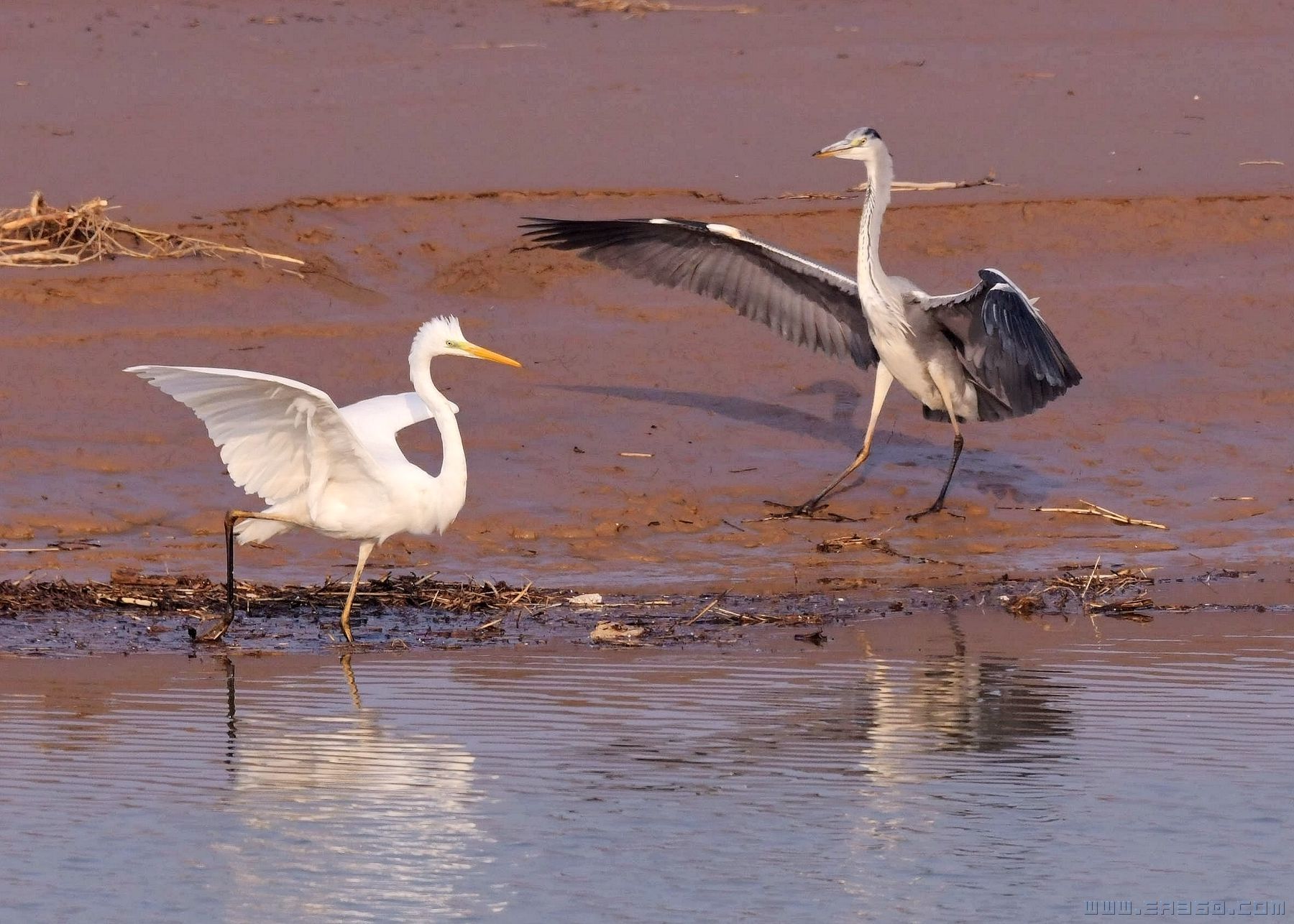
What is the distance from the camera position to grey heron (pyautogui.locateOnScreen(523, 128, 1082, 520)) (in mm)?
9062

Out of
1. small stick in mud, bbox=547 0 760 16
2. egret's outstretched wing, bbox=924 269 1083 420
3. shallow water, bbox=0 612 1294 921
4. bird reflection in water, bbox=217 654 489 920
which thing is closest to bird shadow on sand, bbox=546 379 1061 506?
egret's outstretched wing, bbox=924 269 1083 420

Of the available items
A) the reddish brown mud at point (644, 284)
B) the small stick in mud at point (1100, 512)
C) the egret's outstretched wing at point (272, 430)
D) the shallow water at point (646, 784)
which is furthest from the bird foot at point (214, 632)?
the small stick in mud at point (1100, 512)

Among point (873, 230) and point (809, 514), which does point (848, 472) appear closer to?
point (809, 514)

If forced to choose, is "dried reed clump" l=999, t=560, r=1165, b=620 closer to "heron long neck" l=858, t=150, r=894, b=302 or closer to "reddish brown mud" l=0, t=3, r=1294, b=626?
"reddish brown mud" l=0, t=3, r=1294, b=626

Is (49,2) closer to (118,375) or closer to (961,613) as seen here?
(118,375)

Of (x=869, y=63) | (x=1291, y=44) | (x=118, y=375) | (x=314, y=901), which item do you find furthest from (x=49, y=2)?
(x=314, y=901)

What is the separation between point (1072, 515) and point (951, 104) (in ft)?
21.8

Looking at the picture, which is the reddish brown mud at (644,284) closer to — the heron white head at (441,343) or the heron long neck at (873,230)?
the heron long neck at (873,230)

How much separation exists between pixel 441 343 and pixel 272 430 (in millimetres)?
836

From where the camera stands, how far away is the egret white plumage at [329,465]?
714cm

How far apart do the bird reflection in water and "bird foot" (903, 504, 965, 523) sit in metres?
Answer: 4.08

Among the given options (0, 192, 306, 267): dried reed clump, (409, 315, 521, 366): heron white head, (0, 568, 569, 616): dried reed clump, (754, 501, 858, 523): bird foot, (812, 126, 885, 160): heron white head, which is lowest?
(0, 568, 569, 616): dried reed clump

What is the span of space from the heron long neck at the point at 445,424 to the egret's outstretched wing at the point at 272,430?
1.17 ft

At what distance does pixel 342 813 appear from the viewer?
5.48 meters
